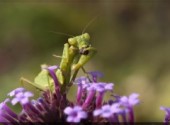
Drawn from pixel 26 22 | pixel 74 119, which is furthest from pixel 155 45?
pixel 74 119

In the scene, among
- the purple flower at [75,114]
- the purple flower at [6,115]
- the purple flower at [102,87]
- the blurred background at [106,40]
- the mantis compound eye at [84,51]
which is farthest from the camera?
the blurred background at [106,40]

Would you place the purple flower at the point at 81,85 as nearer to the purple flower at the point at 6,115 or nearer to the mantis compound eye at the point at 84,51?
the mantis compound eye at the point at 84,51

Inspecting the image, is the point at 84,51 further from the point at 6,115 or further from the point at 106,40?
the point at 106,40

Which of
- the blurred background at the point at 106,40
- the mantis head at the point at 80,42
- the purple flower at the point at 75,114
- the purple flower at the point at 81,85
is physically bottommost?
the purple flower at the point at 75,114

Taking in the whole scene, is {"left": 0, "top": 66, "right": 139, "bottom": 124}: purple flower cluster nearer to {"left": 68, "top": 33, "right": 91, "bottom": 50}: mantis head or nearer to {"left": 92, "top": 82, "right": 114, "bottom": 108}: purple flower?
{"left": 92, "top": 82, "right": 114, "bottom": 108}: purple flower

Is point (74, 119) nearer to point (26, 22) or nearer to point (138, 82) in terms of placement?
point (138, 82)

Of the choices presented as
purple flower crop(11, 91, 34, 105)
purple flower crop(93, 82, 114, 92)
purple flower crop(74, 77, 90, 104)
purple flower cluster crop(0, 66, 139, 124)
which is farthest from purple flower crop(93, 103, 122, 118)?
purple flower crop(11, 91, 34, 105)

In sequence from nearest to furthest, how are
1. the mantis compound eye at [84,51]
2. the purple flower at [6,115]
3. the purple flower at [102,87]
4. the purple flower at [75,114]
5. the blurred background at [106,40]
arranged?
1. the purple flower at [75,114]
2. the purple flower at [102,87]
3. the purple flower at [6,115]
4. the mantis compound eye at [84,51]
5. the blurred background at [106,40]

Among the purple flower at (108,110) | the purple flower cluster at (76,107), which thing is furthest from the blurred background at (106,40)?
the purple flower at (108,110)
